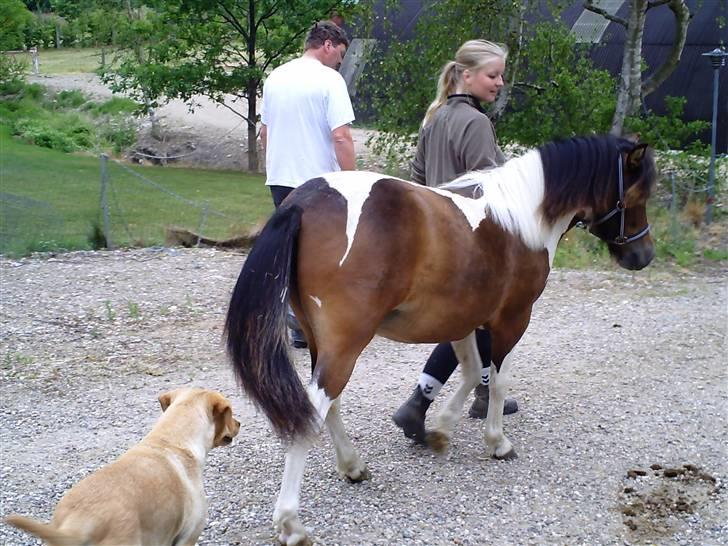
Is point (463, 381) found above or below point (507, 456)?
above

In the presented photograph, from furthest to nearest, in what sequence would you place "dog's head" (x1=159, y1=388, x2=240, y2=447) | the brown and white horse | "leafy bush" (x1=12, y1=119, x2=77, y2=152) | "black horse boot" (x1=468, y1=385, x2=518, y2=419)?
"leafy bush" (x1=12, y1=119, x2=77, y2=152)
"black horse boot" (x1=468, y1=385, x2=518, y2=419)
the brown and white horse
"dog's head" (x1=159, y1=388, x2=240, y2=447)

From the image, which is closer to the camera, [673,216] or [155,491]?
[155,491]

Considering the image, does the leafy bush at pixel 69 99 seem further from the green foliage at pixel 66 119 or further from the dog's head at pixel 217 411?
the dog's head at pixel 217 411

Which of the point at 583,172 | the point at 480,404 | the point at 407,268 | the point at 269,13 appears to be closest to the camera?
the point at 407,268

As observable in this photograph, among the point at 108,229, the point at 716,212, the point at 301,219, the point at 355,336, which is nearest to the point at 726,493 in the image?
the point at 355,336

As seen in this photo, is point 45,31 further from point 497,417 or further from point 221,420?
point 221,420

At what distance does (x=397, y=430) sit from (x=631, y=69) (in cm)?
923

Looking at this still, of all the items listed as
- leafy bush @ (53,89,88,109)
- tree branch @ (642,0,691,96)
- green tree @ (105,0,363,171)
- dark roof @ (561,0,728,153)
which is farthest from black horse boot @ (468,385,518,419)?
leafy bush @ (53,89,88,109)

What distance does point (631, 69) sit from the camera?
12570 millimetres

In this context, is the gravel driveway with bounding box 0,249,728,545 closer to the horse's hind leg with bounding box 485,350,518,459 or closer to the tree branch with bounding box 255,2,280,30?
the horse's hind leg with bounding box 485,350,518,459

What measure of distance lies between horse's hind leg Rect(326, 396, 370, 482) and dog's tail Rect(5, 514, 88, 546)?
1644 mm

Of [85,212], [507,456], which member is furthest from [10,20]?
[507,456]

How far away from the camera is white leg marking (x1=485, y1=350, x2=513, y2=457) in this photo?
4711mm

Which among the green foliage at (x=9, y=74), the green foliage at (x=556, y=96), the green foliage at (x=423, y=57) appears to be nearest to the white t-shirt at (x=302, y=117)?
the green foliage at (x=423, y=57)
